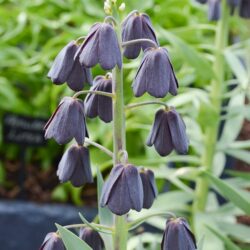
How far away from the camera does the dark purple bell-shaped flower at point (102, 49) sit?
0.97 m

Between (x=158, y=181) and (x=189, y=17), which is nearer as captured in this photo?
(x=158, y=181)

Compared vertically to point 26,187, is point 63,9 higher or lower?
higher

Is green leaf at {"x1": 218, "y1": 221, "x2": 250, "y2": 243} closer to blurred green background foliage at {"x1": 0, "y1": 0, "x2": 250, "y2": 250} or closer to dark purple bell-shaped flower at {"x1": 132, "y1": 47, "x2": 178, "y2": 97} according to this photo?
blurred green background foliage at {"x1": 0, "y1": 0, "x2": 250, "y2": 250}

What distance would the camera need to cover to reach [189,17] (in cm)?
267

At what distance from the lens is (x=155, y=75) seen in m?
1.00

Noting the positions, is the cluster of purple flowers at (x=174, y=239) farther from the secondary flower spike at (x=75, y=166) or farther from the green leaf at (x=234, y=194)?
the green leaf at (x=234, y=194)

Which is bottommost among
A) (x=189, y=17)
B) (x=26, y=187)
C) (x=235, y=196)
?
(x=26, y=187)

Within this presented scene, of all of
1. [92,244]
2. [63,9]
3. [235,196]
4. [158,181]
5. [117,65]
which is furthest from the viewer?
[63,9]

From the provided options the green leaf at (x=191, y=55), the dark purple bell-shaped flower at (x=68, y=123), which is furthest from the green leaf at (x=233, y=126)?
the dark purple bell-shaped flower at (x=68, y=123)

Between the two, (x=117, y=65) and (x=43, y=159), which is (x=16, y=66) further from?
(x=117, y=65)

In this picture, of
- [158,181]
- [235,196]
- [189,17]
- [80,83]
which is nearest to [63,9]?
[189,17]

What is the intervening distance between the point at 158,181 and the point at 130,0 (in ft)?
2.74

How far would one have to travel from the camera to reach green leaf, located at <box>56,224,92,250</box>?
104 cm

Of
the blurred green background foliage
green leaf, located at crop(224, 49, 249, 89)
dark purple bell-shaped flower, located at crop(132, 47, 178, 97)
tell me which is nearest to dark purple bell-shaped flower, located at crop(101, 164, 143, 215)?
dark purple bell-shaped flower, located at crop(132, 47, 178, 97)
